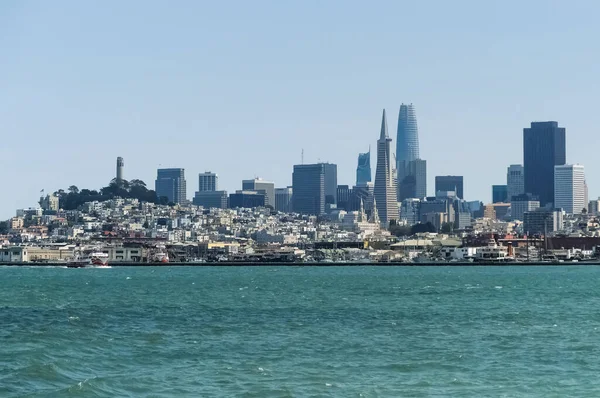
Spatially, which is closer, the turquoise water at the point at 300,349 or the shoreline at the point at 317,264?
the turquoise water at the point at 300,349

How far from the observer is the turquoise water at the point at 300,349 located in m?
26.0

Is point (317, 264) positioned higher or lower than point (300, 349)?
higher

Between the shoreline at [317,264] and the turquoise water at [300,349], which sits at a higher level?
the shoreline at [317,264]

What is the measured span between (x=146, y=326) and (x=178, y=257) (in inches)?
5497

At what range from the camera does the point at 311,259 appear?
572ft

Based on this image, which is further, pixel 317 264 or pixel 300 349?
pixel 317 264

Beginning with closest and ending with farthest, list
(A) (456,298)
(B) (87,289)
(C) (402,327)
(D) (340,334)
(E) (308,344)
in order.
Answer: (E) (308,344) < (D) (340,334) < (C) (402,327) < (A) (456,298) < (B) (87,289)

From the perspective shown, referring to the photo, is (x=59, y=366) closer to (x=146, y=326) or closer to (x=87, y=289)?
(x=146, y=326)

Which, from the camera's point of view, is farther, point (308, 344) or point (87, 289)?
point (87, 289)

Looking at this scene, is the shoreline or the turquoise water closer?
the turquoise water

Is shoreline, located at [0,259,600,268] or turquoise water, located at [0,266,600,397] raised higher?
shoreline, located at [0,259,600,268]

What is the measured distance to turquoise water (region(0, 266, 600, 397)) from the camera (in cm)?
2595

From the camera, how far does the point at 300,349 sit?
106 feet

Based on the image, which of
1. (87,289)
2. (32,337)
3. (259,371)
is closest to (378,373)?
(259,371)
